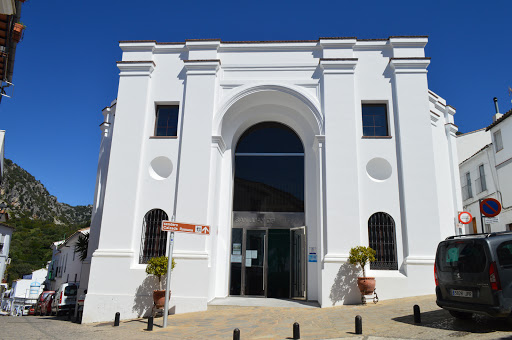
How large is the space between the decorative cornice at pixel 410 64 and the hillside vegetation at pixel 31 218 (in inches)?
2453

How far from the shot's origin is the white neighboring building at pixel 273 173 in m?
11.8

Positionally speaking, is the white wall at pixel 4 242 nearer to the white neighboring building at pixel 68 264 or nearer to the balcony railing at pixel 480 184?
the white neighboring building at pixel 68 264

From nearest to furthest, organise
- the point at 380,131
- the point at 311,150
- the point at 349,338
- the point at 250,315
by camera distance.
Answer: the point at 349,338
the point at 250,315
the point at 380,131
the point at 311,150

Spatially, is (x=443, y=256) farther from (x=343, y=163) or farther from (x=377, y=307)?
(x=343, y=163)

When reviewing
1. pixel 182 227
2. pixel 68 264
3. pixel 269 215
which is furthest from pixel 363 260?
pixel 68 264

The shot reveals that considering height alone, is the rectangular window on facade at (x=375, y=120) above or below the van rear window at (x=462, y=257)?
above

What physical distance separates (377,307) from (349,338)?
140 inches

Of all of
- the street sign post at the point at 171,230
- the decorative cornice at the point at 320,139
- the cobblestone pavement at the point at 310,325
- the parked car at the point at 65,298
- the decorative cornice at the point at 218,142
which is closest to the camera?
the cobblestone pavement at the point at 310,325

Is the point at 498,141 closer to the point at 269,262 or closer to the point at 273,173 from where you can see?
the point at 273,173

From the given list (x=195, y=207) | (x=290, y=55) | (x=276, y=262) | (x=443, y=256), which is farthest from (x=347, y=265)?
(x=290, y=55)

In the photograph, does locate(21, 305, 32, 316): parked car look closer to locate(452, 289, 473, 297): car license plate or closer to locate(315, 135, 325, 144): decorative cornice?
locate(315, 135, 325, 144): decorative cornice

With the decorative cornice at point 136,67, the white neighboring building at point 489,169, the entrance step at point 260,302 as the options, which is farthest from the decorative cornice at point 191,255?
the white neighboring building at point 489,169

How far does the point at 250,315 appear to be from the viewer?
10.1 m

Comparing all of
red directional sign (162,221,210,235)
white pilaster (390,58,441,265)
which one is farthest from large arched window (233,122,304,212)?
red directional sign (162,221,210,235)
